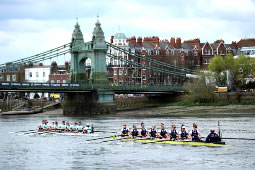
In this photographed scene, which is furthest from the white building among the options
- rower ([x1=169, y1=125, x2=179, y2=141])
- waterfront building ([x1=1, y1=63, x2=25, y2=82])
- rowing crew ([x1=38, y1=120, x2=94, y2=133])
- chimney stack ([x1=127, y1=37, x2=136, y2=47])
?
rower ([x1=169, y1=125, x2=179, y2=141])

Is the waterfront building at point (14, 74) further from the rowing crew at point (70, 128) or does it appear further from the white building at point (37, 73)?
the rowing crew at point (70, 128)

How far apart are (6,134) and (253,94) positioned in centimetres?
3846

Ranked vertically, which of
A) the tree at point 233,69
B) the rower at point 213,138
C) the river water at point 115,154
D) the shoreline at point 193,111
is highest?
the tree at point 233,69

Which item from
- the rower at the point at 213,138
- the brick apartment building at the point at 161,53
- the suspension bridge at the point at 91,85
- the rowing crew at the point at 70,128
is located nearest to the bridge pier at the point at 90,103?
the suspension bridge at the point at 91,85

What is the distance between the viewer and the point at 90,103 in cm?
8938

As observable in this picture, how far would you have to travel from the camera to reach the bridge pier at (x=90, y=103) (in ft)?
287

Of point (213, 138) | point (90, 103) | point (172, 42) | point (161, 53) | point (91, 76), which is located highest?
point (172, 42)

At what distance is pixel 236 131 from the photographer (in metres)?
53.0

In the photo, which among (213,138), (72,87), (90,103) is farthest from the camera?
(90,103)

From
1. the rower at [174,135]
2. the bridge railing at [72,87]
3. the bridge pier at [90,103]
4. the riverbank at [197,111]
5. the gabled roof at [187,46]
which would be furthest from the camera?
the gabled roof at [187,46]

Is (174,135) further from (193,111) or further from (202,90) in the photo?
(202,90)

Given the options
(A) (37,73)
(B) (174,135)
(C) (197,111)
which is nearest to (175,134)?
(B) (174,135)

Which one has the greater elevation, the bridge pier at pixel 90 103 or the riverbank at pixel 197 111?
the bridge pier at pixel 90 103

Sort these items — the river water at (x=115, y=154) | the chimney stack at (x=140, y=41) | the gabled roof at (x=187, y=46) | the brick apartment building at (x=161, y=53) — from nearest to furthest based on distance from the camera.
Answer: the river water at (x=115, y=154), the brick apartment building at (x=161, y=53), the chimney stack at (x=140, y=41), the gabled roof at (x=187, y=46)
